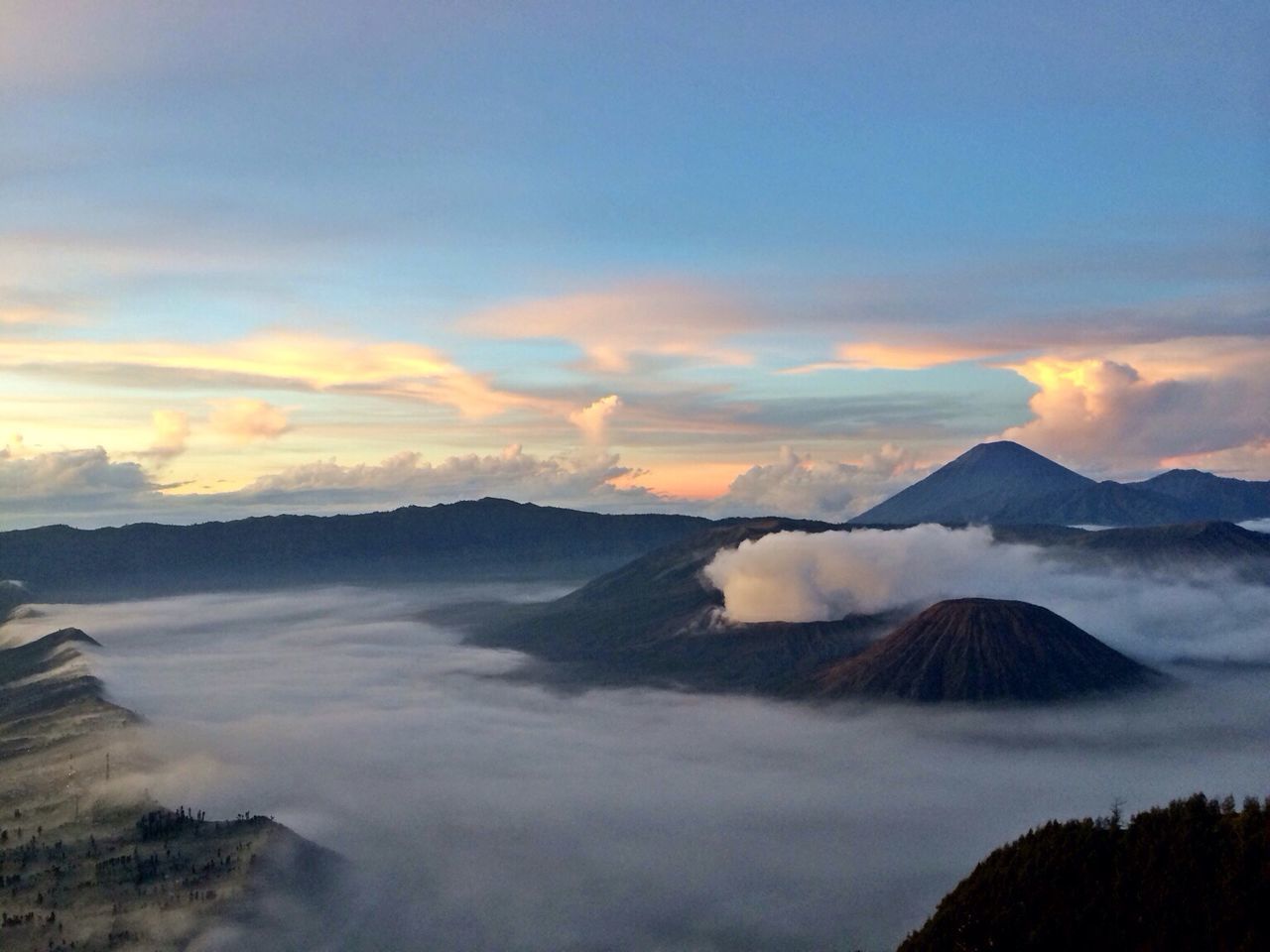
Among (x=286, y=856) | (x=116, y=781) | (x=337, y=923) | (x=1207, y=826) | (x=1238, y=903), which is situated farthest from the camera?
(x=116, y=781)

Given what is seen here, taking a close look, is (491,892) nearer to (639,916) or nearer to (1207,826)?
(639,916)

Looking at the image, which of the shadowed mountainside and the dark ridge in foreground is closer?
the dark ridge in foreground

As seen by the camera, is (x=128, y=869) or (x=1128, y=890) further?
(x=128, y=869)

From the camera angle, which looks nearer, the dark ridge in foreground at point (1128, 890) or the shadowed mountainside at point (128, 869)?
the dark ridge in foreground at point (1128, 890)

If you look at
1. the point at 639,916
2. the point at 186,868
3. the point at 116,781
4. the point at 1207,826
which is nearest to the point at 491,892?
the point at 639,916

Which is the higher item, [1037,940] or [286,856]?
[1037,940]

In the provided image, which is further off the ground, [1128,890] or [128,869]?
A: [1128,890]

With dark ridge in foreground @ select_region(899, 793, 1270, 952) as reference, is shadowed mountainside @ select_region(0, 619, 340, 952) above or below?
below

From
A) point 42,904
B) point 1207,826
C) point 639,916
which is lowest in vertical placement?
point 639,916
